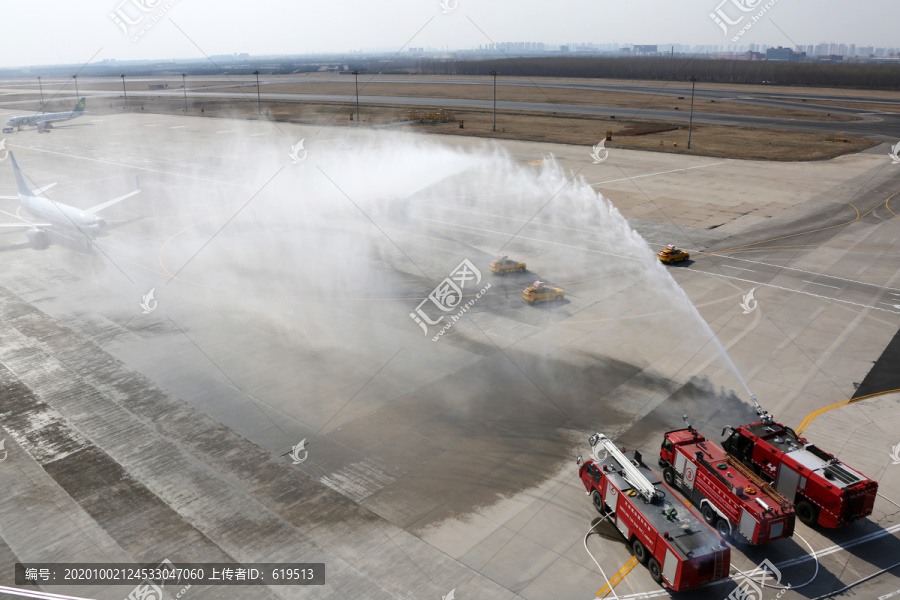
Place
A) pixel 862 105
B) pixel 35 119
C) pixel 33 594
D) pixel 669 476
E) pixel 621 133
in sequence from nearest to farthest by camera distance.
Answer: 1. pixel 33 594
2. pixel 669 476
3. pixel 621 133
4. pixel 35 119
5. pixel 862 105

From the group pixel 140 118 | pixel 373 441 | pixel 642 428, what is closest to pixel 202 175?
pixel 373 441

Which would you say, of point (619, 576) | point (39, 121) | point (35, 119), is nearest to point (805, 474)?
point (619, 576)

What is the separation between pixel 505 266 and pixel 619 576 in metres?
33.4

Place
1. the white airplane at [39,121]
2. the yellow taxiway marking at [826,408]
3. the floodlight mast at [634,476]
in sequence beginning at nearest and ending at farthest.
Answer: the floodlight mast at [634,476] < the yellow taxiway marking at [826,408] < the white airplane at [39,121]

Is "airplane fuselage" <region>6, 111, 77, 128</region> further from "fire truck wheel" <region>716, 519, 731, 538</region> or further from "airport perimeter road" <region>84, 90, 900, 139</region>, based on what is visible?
"fire truck wheel" <region>716, 519, 731, 538</region>

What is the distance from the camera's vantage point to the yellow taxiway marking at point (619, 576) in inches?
883

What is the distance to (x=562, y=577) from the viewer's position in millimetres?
23109

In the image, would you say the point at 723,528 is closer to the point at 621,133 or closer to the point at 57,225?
the point at 57,225

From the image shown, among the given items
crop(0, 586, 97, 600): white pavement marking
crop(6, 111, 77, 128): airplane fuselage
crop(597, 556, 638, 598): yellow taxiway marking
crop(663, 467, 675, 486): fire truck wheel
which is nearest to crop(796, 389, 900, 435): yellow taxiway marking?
crop(663, 467, 675, 486): fire truck wheel

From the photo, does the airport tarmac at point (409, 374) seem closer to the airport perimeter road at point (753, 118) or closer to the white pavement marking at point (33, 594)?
the white pavement marking at point (33, 594)

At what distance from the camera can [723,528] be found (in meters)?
25.4

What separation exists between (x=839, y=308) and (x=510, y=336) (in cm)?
2534

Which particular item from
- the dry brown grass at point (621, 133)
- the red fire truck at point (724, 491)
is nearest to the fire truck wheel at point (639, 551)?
the red fire truck at point (724, 491)

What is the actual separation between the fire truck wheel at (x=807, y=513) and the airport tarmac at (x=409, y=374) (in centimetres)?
48
